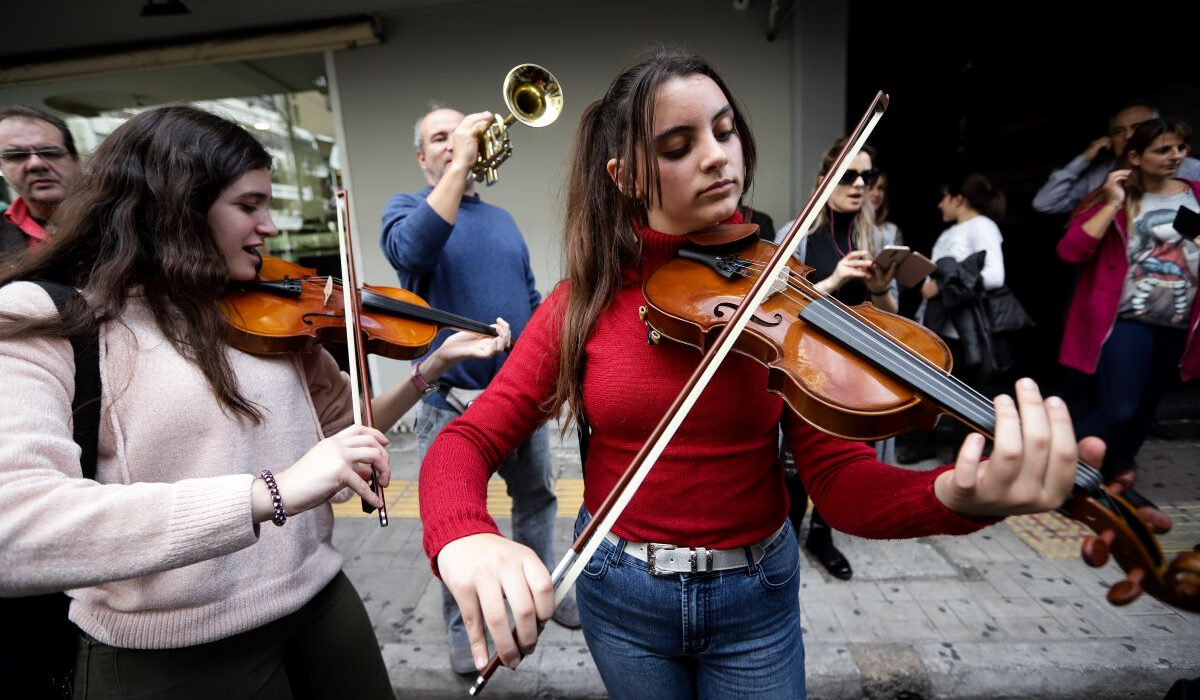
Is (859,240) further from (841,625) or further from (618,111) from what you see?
(618,111)

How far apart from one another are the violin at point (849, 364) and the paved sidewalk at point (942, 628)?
6.49 ft

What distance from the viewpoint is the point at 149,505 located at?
3.31 feet

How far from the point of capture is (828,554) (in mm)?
3188

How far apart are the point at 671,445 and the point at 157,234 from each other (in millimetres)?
1231

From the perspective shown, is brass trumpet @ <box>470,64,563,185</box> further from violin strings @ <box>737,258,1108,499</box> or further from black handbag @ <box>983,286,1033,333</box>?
black handbag @ <box>983,286,1033,333</box>

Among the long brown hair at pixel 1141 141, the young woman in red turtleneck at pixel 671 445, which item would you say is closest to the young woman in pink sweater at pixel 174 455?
the young woman in red turtleneck at pixel 671 445

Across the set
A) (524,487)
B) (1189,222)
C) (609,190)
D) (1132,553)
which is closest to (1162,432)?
(1189,222)

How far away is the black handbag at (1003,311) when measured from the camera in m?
3.65

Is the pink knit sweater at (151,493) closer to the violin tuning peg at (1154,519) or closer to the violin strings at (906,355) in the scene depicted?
the violin strings at (906,355)

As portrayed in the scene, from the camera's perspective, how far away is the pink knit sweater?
0.95 m

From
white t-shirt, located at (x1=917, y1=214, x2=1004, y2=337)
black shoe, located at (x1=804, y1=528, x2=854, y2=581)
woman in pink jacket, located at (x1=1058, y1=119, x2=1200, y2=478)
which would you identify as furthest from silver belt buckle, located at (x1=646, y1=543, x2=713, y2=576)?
woman in pink jacket, located at (x1=1058, y1=119, x2=1200, y2=478)

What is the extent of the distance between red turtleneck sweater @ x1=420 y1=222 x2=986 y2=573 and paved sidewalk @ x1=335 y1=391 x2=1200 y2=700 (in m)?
1.69

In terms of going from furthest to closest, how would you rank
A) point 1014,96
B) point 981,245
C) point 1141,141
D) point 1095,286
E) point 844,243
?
1. point 1014,96
2. point 981,245
3. point 1095,286
4. point 1141,141
5. point 844,243

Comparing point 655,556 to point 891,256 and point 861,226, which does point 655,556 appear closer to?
point 891,256
